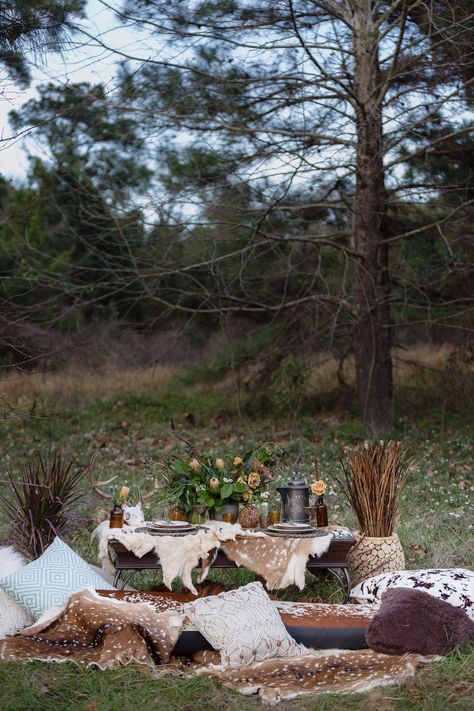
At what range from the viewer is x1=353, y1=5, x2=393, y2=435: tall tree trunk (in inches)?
379

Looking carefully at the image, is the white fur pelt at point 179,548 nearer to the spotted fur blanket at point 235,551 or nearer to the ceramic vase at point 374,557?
the spotted fur blanket at point 235,551

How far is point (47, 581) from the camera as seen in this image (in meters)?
4.36

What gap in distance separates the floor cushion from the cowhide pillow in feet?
0.46

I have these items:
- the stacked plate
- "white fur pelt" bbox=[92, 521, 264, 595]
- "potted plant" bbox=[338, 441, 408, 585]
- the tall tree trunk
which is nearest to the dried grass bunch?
"potted plant" bbox=[338, 441, 408, 585]

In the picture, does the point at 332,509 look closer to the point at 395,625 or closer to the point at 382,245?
the point at 395,625

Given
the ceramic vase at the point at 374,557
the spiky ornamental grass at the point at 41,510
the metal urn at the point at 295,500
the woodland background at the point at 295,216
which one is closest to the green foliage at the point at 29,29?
the woodland background at the point at 295,216

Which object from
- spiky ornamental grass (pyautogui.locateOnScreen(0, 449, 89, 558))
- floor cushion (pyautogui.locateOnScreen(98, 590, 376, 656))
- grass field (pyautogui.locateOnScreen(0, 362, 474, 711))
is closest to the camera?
grass field (pyautogui.locateOnScreen(0, 362, 474, 711))

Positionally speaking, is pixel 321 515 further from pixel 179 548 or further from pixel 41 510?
pixel 41 510

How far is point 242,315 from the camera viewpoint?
548 inches

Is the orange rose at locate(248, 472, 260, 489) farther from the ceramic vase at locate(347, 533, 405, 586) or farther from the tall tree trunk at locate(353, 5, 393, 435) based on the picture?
the tall tree trunk at locate(353, 5, 393, 435)

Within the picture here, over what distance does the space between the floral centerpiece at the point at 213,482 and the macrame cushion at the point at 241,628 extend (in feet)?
2.77

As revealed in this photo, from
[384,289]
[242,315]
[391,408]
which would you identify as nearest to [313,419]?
[391,408]

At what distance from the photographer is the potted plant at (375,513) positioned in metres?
5.05

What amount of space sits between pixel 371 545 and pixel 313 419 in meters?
5.90
